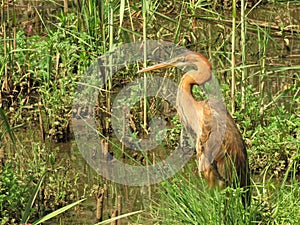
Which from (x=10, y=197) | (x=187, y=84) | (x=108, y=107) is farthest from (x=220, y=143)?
Answer: (x=108, y=107)

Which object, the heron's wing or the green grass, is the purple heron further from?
the green grass

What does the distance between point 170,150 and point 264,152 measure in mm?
798

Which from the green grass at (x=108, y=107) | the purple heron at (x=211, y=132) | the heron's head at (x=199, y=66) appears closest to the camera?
the green grass at (x=108, y=107)

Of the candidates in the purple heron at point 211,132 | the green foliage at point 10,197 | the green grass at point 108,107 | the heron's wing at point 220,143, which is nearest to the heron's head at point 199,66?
the purple heron at point 211,132

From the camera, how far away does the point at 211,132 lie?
5.48 meters

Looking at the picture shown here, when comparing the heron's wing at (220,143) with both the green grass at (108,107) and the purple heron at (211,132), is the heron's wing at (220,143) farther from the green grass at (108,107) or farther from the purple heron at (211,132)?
the green grass at (108,107)

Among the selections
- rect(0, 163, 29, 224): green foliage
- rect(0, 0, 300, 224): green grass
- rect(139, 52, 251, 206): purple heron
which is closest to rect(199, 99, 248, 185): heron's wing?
rect(139, 52, 251, 206): purple heron

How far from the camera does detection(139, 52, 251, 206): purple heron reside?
5320mm

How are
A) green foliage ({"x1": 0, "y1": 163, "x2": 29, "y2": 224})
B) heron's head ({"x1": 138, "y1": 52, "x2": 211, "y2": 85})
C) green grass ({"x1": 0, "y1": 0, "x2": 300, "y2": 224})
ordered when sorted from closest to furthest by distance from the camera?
green grass ({"x1": 0, "y1": 0, "x2": 300, "y2": 224}) < green foliage ({"x1": 0, "y1": 163, "x2": 29, "y2": 224}) < heron's head ({"x1": 138, "y1": 52, "x2": 211, "y2": 85})

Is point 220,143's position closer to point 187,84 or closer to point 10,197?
point 187,84

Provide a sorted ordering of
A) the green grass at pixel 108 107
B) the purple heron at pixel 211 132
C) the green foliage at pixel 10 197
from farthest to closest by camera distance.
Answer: the purple heron at pixel 211 132 → the green foliage at pixel 10 197 → the green grass at pixel 108 107

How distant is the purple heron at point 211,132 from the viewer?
17.5ft

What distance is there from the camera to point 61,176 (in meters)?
5.71

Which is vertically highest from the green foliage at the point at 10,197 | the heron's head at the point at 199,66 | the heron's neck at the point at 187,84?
the heron's head at the point at 199,66
